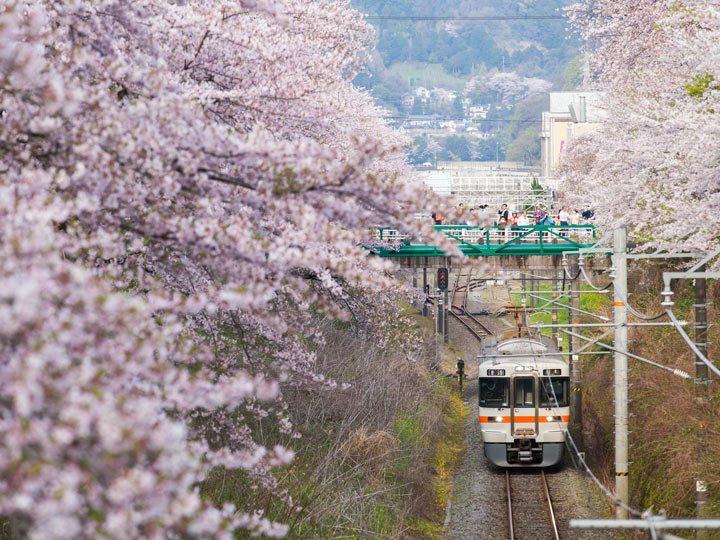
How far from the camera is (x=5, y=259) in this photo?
2.75m

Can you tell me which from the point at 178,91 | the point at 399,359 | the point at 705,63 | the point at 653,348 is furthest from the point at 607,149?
the point at 178,91

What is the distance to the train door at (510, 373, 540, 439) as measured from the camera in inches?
640

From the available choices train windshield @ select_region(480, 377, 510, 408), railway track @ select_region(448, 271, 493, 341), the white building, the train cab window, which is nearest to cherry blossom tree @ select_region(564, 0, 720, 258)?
the train cab window

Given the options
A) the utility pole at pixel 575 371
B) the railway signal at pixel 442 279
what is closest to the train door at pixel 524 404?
the utility pole at pixel 575 371

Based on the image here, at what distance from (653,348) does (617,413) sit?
4.98 meters

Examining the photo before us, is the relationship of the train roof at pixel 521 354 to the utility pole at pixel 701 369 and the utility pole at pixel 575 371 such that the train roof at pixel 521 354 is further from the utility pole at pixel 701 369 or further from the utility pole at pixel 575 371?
the utility pole at pixel 701 369

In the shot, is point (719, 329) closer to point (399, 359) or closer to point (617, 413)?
point (617, 413)

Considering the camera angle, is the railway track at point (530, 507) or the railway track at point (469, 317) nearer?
the railway track at point (530, 507)

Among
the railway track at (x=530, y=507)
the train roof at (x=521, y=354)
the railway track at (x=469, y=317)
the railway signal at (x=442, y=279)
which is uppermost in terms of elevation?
the railway signal at (x=442, y=279)

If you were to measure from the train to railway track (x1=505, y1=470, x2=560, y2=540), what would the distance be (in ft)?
1.36

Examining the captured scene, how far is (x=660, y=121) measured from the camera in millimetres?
12594

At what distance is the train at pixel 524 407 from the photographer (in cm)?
1623

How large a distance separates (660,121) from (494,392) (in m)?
6.51

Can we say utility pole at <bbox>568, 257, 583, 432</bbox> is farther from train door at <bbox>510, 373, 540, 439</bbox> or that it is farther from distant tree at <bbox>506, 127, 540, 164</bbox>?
distant tree at <bbox>506, 127, 540, 164</bbox>
